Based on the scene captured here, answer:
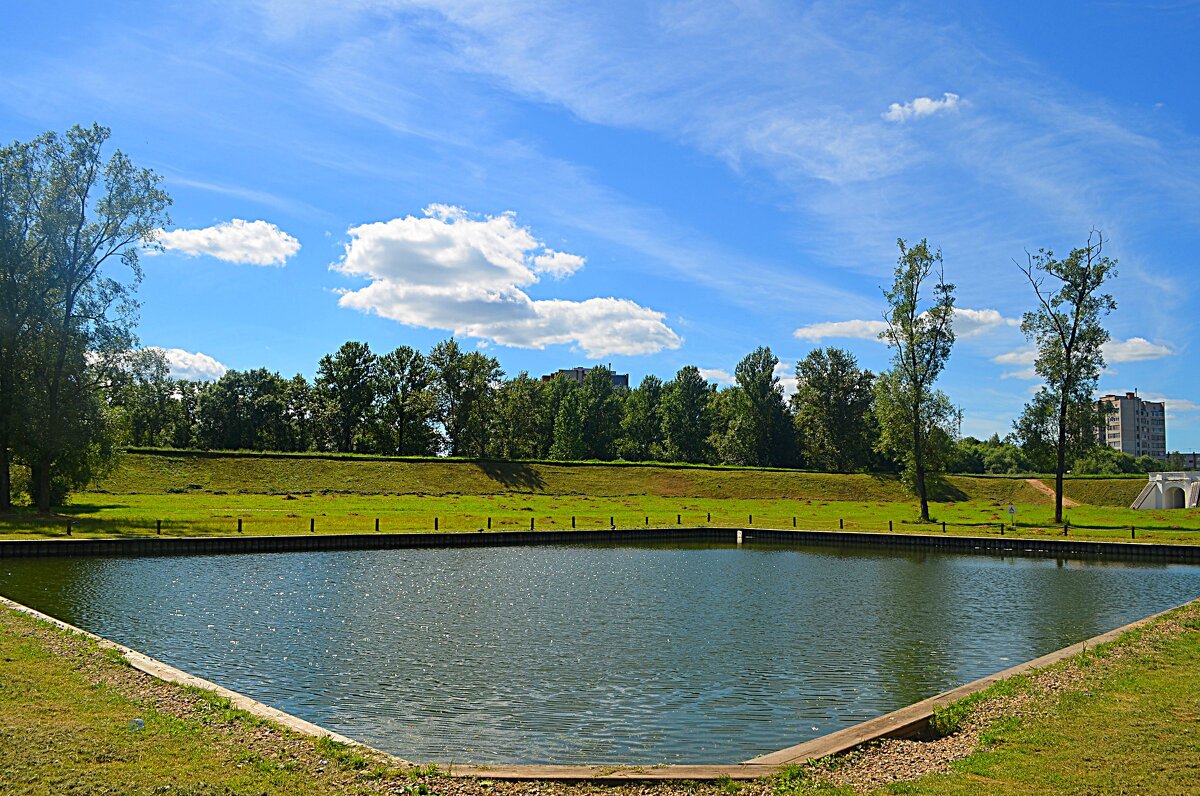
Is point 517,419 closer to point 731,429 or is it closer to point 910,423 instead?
point 731,429

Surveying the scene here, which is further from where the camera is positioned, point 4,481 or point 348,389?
point 348,389

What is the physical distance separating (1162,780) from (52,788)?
1094cm

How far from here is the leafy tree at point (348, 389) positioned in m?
106

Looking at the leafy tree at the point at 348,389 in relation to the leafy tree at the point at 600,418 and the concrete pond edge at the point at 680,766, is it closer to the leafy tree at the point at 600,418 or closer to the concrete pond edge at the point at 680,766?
the leafy tree at the point at 600,418

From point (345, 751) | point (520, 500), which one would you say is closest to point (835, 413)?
point (520, 500)

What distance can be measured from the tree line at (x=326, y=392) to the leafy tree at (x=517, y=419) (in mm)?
249

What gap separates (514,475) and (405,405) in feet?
78.2

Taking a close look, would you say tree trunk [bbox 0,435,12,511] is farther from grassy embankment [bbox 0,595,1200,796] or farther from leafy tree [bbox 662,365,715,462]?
leafy tree [bbox 662,365,715,462]

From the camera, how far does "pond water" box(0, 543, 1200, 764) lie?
1340 centimetres

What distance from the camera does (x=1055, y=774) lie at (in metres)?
8.88

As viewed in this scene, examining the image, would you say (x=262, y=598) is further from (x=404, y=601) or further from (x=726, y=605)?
(x=726, y=605)

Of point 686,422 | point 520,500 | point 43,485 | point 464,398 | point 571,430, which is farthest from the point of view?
point 686,422

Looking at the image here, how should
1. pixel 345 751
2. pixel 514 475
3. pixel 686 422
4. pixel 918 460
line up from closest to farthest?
pixel 345 751 → pixel 918 460 → pixel 514 475 → pixel 686 422

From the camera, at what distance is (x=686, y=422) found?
121188mm
